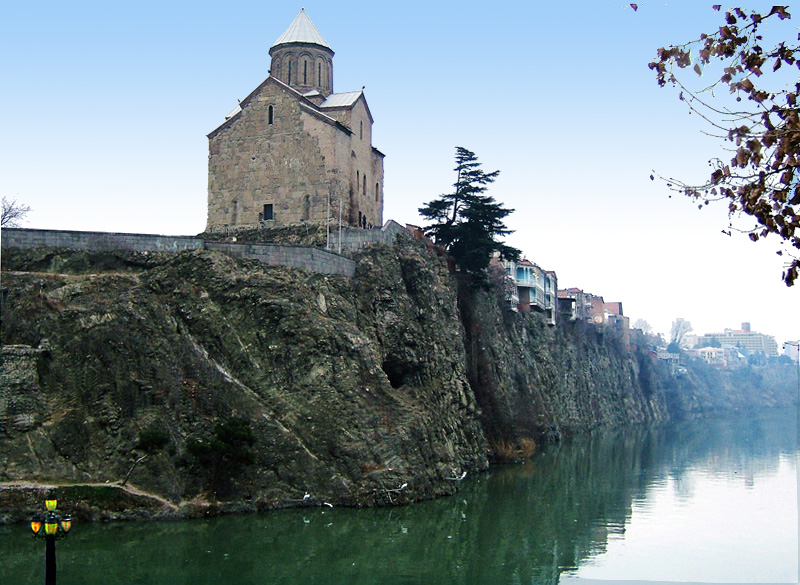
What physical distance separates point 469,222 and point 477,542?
28.1 meters

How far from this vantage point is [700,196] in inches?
426

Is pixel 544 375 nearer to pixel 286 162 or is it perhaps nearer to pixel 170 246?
pixel 286 162

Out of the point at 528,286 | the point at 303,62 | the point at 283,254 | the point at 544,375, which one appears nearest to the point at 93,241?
the point at 283,254

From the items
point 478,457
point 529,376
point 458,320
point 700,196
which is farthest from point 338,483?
point 529,376

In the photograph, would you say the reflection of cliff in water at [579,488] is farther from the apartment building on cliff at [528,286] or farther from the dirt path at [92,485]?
the apartment building on cliff at [528,286]

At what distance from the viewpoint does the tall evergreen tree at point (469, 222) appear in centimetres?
5650

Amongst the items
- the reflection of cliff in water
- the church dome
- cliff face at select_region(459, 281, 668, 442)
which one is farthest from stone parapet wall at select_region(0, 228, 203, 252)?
cliff face at select_region(459, 281, 668, 442)

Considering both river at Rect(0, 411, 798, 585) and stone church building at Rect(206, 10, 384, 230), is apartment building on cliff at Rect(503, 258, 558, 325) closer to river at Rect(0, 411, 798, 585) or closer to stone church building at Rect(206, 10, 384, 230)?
stone church building at Rect(206, 10, 384, 230)

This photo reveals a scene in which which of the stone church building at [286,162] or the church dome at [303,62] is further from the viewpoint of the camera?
the church dome at [303,62]

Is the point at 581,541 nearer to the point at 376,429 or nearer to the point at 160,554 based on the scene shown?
the point at 376,429

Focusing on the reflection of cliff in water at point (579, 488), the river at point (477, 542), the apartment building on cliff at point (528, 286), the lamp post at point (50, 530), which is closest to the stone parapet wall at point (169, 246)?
the river at point (477, 542)

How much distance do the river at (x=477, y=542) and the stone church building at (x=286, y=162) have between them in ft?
55.8

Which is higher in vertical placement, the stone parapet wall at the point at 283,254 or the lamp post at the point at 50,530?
the stone parapet wall at the point at 283,254

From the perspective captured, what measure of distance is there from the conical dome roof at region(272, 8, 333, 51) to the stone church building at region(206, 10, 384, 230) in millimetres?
3429
